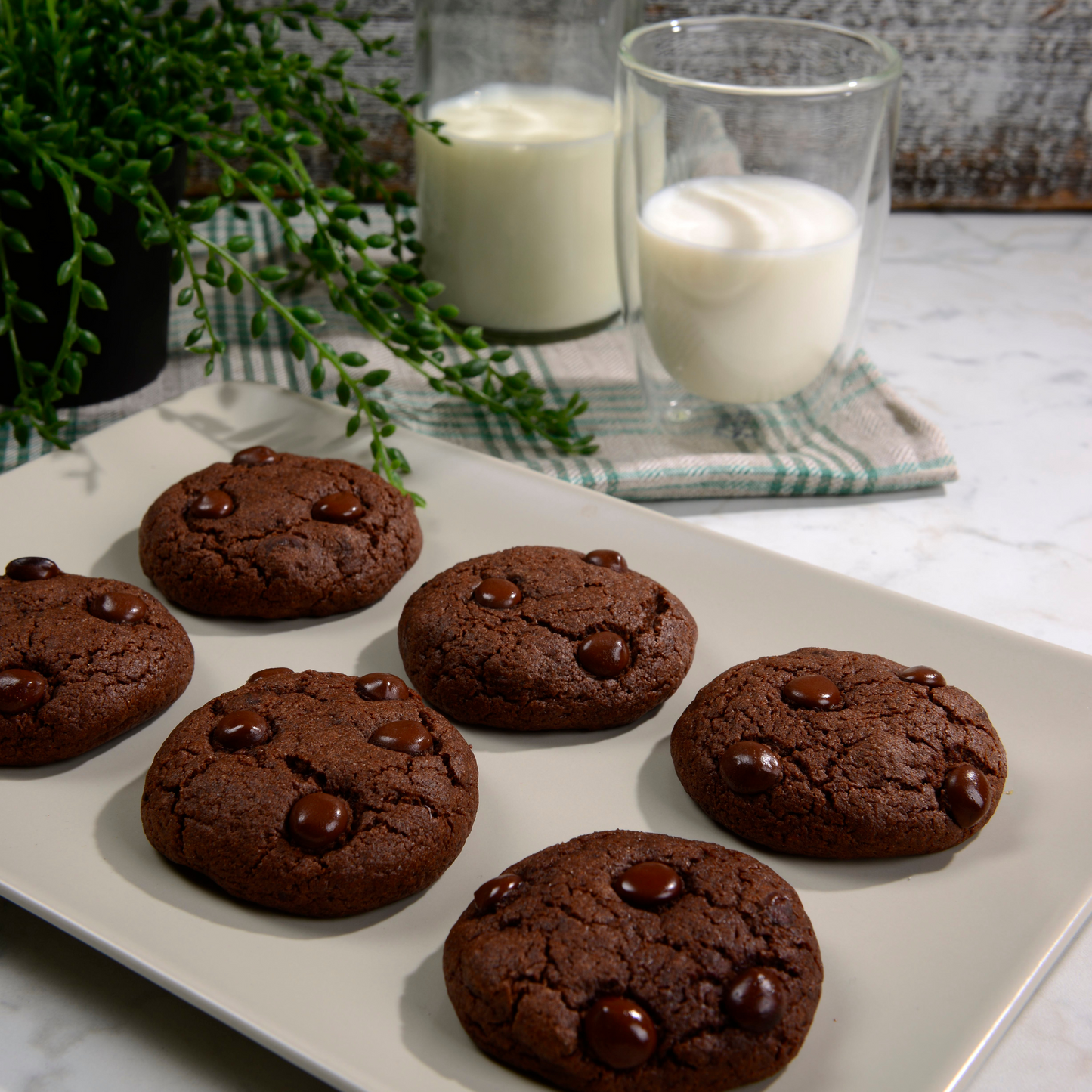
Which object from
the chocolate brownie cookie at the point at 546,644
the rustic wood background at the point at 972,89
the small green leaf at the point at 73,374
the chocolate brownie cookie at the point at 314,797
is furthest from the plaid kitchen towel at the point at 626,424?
the rustic wood background at the point at 972,89

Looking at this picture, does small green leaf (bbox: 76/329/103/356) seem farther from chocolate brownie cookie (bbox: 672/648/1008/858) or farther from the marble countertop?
chocolate brownie cookie (bbox: 672/648/1008/858)

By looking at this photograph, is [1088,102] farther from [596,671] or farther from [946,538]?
[596,671]

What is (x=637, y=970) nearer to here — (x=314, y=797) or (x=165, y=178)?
(x=314, y=797)

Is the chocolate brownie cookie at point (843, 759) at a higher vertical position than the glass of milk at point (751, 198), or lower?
lower

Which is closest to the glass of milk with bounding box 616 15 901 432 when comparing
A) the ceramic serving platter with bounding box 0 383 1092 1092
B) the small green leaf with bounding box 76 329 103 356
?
the ceramic serving platter with bounding box 0 383 1092 1092

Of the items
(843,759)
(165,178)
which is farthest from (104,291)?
(843,759)

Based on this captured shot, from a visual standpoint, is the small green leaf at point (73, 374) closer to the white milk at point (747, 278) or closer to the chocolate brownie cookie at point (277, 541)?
the chocolate brownie cookie at point (277, 541)
